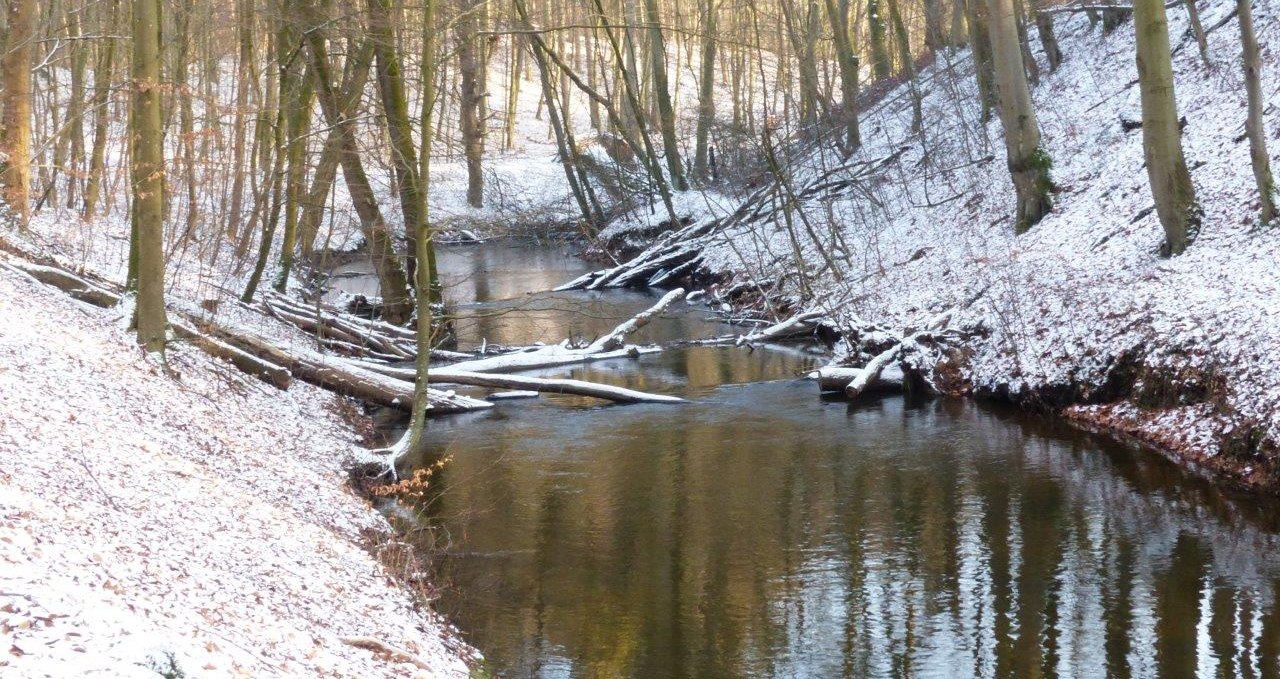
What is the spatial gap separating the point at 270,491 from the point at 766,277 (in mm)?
16461

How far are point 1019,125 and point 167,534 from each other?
669 inches

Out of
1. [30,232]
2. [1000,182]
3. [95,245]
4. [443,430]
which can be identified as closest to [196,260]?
[95,245]

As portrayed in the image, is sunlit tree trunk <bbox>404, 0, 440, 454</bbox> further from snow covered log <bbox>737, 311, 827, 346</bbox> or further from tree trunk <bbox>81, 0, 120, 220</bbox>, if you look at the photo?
tree trunk <bbox>81, 0, 120, 220</bbox>

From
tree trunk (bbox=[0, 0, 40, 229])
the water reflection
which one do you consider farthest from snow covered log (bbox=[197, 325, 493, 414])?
tree trunk (bbox=[0, 0, 40, 229])

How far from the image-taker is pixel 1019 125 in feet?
63.9

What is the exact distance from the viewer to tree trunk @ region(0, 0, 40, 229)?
53.3 feet

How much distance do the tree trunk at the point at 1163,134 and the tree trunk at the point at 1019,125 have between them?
10.4ft

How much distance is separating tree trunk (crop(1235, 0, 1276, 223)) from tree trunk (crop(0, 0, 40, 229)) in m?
16.9

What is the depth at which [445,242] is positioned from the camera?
139 feet

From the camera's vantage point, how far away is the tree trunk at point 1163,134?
48.6 feet

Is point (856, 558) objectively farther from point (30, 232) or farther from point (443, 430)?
point (30, 232)

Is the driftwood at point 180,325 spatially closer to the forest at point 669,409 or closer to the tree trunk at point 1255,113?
the forest at point 669,409

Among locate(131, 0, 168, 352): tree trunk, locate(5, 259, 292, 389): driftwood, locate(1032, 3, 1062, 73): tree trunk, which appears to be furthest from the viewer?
locate(1032, 3, 1062, 73): tree trunk

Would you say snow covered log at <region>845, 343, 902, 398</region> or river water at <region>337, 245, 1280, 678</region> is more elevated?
snow covered log at <region>845, 343, 902, 398</region>
